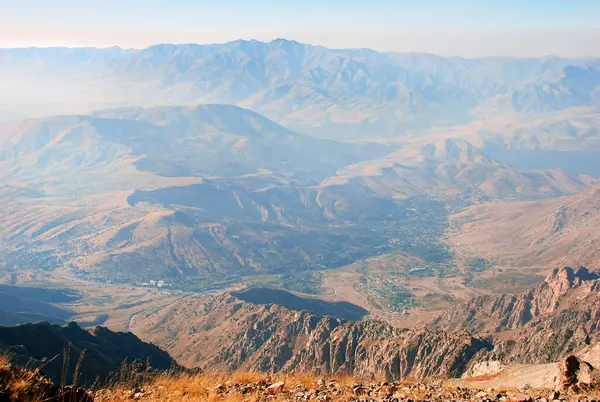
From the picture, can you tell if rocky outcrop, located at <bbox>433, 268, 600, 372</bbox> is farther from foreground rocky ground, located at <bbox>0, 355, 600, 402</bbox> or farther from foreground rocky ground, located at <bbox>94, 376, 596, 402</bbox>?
foreground rocky ground, located at <bbox>94, 376, 596, 402</bbox>

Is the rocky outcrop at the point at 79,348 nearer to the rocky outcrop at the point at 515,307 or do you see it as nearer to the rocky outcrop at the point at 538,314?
the rocky outcrop at the point at 538,314

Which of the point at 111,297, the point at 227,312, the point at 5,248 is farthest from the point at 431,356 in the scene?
the point at 5,248

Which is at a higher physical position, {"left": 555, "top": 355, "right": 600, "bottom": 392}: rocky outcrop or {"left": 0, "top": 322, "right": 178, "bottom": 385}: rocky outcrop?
{"left": 555, "top": 355, "right": 600, "bottom": 392}: rocky outcrop

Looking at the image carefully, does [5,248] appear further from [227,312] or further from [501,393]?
[501,393]

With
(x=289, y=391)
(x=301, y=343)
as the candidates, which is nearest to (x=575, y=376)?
(x=289, y=391)

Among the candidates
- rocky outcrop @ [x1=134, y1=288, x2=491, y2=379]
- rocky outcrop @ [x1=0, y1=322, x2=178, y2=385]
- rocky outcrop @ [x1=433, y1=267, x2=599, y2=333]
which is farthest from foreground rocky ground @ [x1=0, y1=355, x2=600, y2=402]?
rocky outcrop @ [x1=433, y1=267, x2=599, y2=333]
